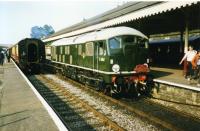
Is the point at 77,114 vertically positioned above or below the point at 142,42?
below

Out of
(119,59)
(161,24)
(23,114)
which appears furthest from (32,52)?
(23,114)

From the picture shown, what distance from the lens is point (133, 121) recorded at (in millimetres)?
9914

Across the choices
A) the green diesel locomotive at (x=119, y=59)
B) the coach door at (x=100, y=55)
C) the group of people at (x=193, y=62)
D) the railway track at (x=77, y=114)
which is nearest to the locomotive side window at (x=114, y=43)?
the green diesel locomotive at (x=119, y=59)

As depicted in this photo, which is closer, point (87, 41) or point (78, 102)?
point (78, 102)

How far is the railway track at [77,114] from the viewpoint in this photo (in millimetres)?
9406

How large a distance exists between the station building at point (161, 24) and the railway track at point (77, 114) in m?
5.81

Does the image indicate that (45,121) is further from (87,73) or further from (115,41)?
(87,73)

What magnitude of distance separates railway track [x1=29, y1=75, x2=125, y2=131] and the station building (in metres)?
5.81

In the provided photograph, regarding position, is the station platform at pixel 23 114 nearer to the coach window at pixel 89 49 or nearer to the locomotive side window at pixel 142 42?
the coach window at pixel 89 49

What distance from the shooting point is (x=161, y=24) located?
2362 cm

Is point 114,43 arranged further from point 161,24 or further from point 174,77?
point 161,24

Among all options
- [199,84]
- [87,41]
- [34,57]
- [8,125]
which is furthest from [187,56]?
[34,57]

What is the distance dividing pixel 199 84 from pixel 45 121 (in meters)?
6.86

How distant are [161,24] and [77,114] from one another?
14884 millimetres
